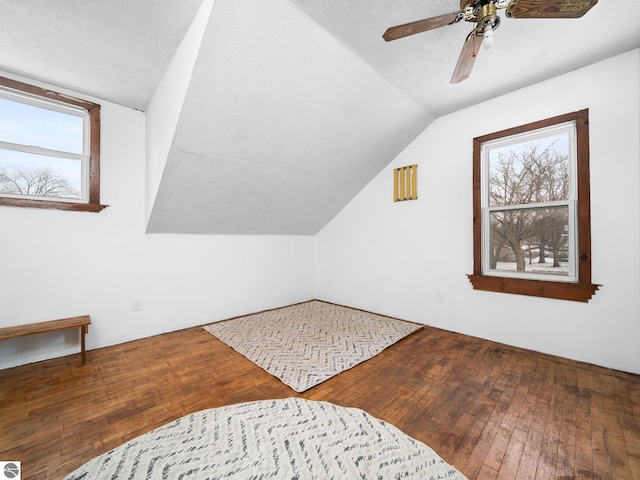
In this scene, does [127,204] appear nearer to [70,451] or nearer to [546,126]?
[70,451]

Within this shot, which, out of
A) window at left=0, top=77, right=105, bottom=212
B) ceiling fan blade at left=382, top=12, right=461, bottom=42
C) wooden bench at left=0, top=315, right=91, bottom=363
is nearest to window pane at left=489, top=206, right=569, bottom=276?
ceiling fan blade at left=382, top=12, right=461, bottom=42

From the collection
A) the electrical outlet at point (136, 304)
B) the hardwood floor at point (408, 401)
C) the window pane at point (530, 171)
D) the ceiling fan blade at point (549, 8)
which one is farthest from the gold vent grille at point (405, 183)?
the electrical outlet at point (136, 304)

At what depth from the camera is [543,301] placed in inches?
102

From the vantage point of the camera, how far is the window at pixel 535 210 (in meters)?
2.39

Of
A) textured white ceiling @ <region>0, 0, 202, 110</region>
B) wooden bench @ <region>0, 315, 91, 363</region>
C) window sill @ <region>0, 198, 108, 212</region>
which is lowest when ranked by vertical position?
wooden bench @ <region>0, 315, 91, 363</region>

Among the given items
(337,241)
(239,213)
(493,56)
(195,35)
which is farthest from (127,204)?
(493,56)

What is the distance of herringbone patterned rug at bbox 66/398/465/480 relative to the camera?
A: 1.25m

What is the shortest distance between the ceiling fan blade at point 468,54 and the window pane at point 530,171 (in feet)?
4.68

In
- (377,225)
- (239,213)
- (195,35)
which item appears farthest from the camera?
(377,225)

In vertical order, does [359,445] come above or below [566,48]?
below

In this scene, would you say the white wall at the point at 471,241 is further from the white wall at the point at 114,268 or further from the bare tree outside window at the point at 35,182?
the bare tree outside window at the point at 35,182

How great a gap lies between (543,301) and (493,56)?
230 centimetres

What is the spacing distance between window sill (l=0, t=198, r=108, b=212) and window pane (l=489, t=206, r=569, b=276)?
419 cm

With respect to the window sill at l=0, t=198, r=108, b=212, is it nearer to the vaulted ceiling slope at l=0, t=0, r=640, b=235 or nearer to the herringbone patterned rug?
the vaulted ceiling slope at l=0, t=0, r=640, b=235
